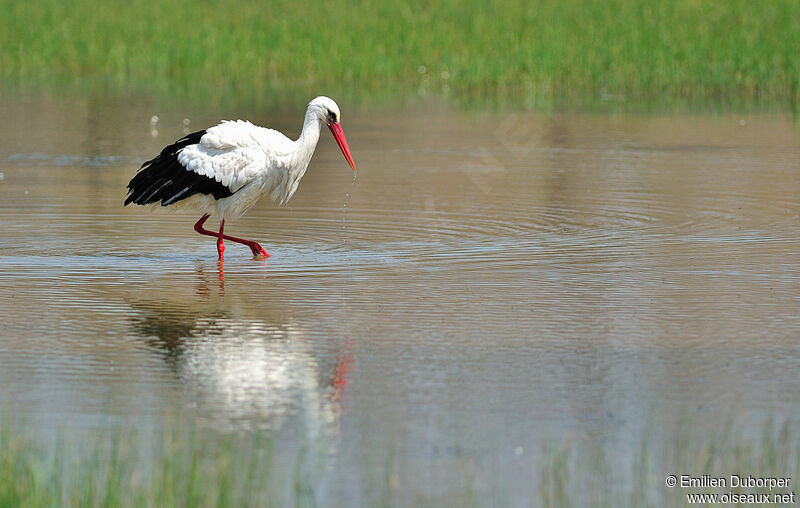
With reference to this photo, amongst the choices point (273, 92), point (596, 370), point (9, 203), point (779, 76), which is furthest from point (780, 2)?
point (596, 370)

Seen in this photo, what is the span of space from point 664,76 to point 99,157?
10038 millimetres

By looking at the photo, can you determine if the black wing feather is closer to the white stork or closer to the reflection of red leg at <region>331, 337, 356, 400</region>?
the white stork

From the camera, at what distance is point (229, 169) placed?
37.6ft

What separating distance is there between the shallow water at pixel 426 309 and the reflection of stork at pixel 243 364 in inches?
0.8

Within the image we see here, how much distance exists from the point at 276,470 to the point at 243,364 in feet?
5.73

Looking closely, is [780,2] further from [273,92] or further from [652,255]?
[652,255]

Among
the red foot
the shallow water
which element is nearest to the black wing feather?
the shallow water

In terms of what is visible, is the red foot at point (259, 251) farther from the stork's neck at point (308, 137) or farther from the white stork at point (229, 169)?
the stork's neck at point (308, 137)

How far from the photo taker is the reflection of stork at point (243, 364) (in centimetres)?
665

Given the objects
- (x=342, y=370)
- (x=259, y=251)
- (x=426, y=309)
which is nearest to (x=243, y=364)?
(x=342, y=370)

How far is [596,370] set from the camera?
24.5 ft

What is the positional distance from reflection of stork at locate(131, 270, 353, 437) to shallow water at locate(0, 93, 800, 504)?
2cm

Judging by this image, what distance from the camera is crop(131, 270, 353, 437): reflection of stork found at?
665 cm

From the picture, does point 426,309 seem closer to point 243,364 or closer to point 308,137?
point 243,364
